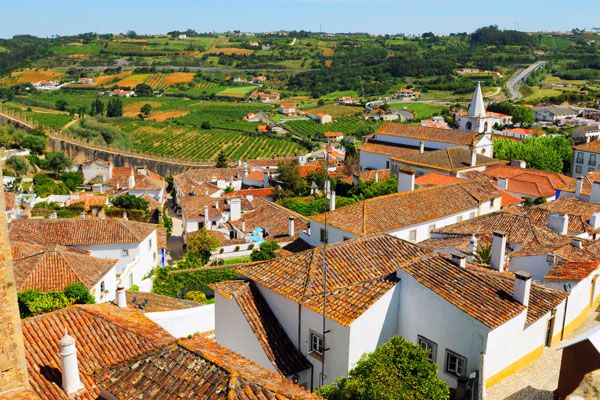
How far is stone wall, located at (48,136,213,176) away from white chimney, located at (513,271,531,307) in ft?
191

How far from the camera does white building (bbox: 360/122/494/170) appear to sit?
143ft

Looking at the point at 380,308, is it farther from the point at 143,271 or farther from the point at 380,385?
the point at 143,271

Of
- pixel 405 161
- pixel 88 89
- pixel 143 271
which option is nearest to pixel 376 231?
pixel 143 271

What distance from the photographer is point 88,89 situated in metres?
139

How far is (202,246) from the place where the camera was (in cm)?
3003

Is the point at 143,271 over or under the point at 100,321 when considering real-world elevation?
under

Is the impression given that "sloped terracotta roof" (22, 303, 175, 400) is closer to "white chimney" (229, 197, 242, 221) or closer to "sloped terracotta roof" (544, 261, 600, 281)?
"sloped terracotta roof" (544, 261, 600, 281)

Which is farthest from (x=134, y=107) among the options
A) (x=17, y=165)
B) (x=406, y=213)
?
(x=406, y=213)

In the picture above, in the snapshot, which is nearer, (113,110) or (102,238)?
(102,238)

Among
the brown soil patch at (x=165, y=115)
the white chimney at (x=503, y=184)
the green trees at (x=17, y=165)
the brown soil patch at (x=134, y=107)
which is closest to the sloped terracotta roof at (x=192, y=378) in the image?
the white chimney at (x=503, y=184)

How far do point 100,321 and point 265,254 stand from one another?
1605 centimetres

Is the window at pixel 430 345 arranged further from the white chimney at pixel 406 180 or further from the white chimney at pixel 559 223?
the white chimney at pixel 406 180

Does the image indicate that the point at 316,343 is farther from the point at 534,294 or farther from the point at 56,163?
the point at 56,163

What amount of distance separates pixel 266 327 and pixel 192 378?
4.19m
